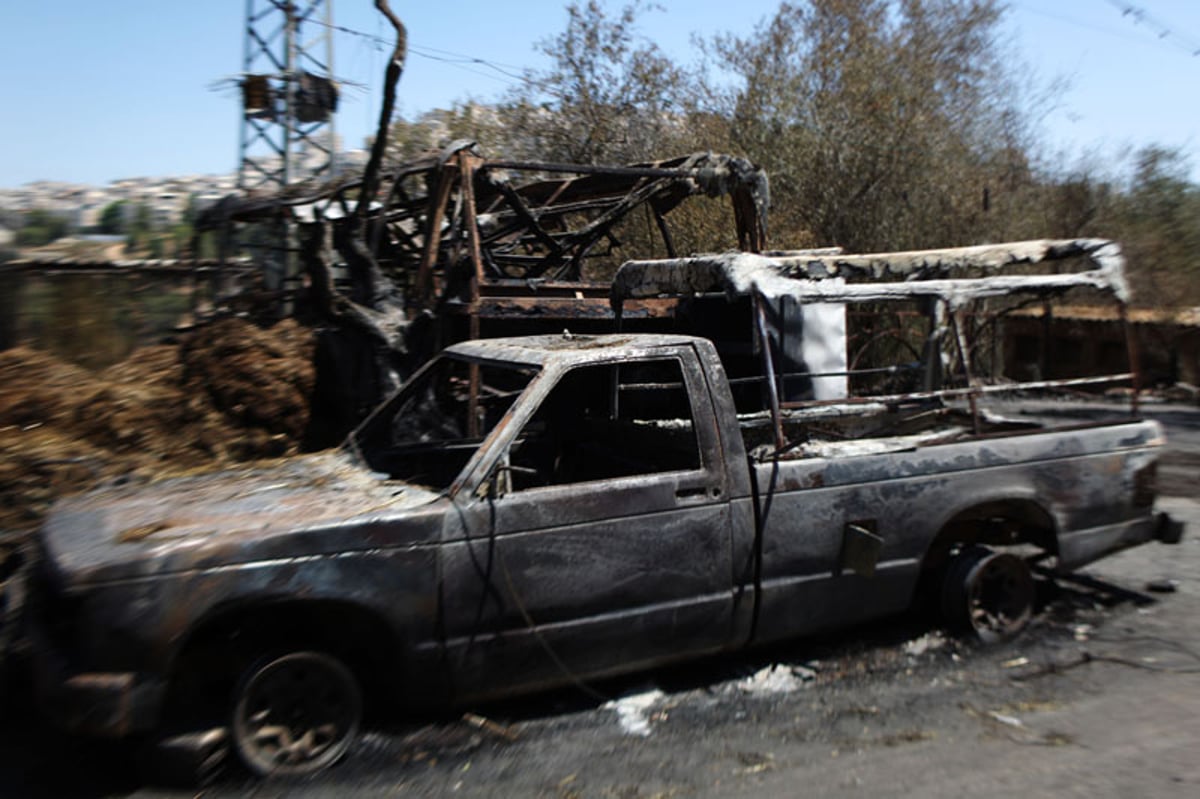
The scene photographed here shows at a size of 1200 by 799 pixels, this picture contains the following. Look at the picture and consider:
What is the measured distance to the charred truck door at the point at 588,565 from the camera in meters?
3.53

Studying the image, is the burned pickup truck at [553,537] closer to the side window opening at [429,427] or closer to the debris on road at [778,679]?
the side window opening at [429,427]

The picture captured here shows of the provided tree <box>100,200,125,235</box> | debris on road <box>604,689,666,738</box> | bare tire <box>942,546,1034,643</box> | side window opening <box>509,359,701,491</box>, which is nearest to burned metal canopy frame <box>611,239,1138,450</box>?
side window opening <box>509,359,701,491</box>

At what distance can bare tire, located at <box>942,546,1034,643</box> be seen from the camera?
4.62m

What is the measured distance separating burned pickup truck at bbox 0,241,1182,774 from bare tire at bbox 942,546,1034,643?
14 mm

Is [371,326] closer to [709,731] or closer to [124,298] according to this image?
[124,298]

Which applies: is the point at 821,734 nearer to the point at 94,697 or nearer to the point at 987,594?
the point at 987,594

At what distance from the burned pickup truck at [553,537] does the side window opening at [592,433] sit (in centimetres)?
2

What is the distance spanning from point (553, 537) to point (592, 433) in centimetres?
137

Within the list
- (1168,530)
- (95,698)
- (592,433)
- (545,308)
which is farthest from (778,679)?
(545,308)

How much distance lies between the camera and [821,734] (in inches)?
148

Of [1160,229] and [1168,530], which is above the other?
[1160,229]

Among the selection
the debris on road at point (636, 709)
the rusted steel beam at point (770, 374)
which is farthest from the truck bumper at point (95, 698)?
the rusted steel beam at point (770, 374)

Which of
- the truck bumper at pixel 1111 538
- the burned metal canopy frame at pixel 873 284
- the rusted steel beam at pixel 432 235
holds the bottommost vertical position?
the truck bumper at pixel 1111 538

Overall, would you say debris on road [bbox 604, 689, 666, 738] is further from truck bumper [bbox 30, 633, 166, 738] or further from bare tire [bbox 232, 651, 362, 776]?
truck bumper [bbox 30, 633, 166, 738]
